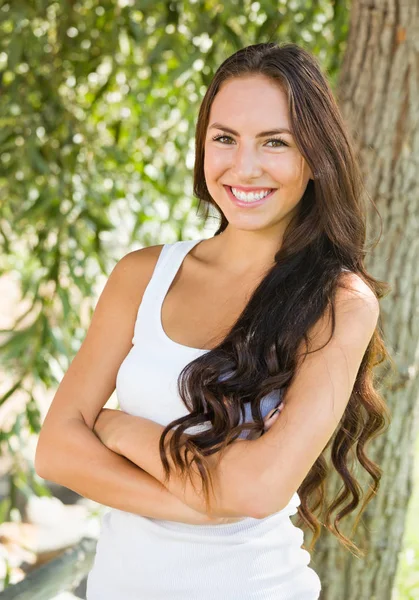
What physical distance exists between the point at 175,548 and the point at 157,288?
48 centimetres

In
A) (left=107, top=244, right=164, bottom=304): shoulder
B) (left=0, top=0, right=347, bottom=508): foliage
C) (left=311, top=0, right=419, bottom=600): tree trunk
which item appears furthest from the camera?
(left=0, top=0, right=347, bottom=508): foliage

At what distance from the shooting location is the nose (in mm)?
1771

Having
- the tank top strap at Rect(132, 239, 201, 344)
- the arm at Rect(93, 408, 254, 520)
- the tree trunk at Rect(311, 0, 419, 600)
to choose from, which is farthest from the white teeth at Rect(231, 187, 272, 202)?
the tree trunk at Rect(311, 0, 419, 600)

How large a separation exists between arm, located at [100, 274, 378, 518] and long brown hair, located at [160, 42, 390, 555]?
26mm

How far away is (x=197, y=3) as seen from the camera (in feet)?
9.59

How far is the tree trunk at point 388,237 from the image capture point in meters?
2.44

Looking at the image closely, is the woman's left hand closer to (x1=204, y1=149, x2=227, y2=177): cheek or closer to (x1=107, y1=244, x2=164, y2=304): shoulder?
(x1=107, y1=244, x2=164, y2=304): shoulder

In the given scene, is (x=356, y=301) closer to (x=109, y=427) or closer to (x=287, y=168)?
(x=287, y=168)

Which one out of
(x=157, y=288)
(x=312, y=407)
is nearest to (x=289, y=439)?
(x=312, y=407)

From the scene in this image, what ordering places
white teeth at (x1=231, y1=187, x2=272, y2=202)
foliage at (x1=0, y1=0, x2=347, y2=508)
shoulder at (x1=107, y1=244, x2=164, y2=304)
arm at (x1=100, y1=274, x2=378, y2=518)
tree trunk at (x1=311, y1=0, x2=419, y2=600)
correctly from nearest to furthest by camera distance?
arm at (x1=100, y1=274, x2=378, y2=518)
white teeth at (x1=231, y1=187, x2=272, y2=202)
shoulder at (x1=107, y1=244, x2=164, y2=304)
tree trunk at (x1=311, y1=0, x2=419, y2=600)
foliage at (x1=0, y1=0, x2=347, y2=508)

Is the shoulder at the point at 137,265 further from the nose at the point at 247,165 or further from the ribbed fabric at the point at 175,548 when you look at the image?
the nose at the point at 247,165

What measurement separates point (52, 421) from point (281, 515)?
17.1 inches

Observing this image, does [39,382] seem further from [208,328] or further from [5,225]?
[208,328]

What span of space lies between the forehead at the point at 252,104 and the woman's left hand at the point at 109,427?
1.80ft
